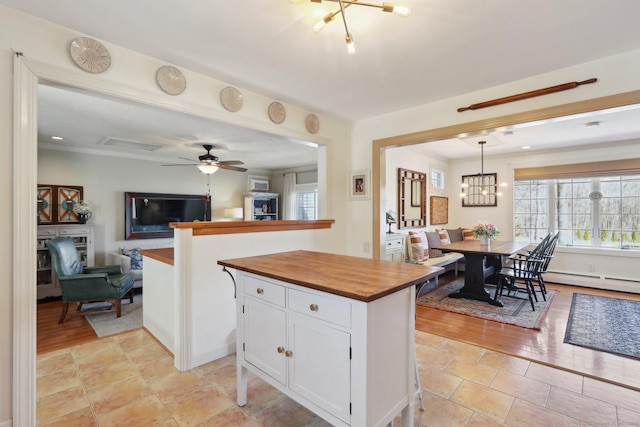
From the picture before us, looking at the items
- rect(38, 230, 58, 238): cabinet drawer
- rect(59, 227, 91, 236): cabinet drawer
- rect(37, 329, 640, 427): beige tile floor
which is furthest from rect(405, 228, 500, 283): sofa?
rect(38, 230, 58, 238): cabinet drawer

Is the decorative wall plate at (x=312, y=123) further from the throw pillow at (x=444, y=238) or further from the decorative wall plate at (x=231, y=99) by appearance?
the throw pillow at (x=444, y=238)

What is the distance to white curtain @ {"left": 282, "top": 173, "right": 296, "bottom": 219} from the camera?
726cm

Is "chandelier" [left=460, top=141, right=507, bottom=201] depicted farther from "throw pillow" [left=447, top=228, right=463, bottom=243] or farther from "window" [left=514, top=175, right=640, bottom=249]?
"throw pillow" [left=447, top=228, right=463, bottom=243]

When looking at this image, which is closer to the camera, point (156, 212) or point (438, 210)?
point (156, 212)

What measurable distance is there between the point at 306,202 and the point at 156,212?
10.8 feet

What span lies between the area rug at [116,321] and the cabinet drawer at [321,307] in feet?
9.15

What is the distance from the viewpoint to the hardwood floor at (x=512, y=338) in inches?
93.2

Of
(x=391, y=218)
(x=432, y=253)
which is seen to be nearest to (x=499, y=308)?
(x=432, y=253)

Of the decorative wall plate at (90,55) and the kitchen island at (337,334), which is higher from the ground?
the decorative wall plate at (90,55)

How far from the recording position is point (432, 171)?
6.32 m

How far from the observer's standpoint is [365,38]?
1.90m

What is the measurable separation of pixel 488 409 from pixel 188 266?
2.36 m

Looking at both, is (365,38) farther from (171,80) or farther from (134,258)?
(134,258)

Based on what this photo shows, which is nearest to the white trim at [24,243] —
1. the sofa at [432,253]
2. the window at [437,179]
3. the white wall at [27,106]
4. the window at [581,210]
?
the white wall at [27,106]
